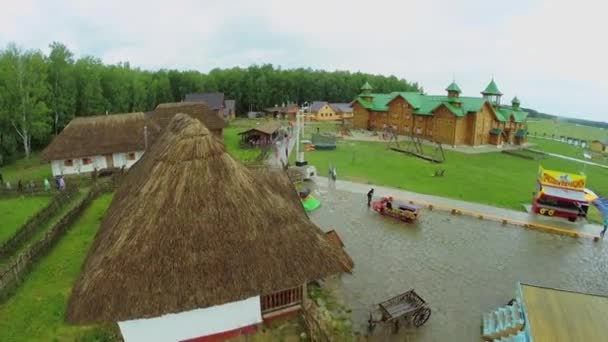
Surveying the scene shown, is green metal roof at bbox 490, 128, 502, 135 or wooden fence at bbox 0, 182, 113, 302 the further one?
green metal roof at bbox 490, 128, 502, 135

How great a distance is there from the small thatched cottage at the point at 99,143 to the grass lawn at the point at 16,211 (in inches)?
223

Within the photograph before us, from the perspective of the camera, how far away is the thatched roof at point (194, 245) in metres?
10.2

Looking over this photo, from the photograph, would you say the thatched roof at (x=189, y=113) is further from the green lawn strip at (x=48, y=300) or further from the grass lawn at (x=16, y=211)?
the green lawn strip at (x=48, y=300)

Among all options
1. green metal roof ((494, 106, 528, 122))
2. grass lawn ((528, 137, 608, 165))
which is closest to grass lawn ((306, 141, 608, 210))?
grass lawn ((528, 137, 608, 165))

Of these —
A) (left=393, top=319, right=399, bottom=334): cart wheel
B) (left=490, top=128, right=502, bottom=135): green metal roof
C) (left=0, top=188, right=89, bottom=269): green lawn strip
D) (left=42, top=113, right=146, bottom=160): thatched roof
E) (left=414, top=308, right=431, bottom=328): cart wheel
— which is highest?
(left=42, top=113, right=146, bottom=160): thatched roof

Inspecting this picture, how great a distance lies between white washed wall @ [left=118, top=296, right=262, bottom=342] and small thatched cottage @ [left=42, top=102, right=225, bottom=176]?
25517 mm

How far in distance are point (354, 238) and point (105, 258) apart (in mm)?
13730

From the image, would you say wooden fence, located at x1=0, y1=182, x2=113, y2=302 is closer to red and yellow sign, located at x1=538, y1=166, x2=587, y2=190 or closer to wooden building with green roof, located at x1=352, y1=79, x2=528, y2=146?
red and yellow sign, located at x1=538, y1=166, x2=587, y2=190

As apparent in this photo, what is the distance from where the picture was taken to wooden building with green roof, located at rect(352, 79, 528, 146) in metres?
51.7

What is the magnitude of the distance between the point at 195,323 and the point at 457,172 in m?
32.3

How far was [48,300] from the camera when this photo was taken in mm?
14375

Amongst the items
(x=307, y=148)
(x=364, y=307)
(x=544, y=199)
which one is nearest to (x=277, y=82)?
(x=307, y=148)

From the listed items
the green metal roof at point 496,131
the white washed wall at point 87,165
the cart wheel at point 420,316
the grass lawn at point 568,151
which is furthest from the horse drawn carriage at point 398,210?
the grass lawn at point 568,151

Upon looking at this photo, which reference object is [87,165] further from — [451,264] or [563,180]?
[563,180]
